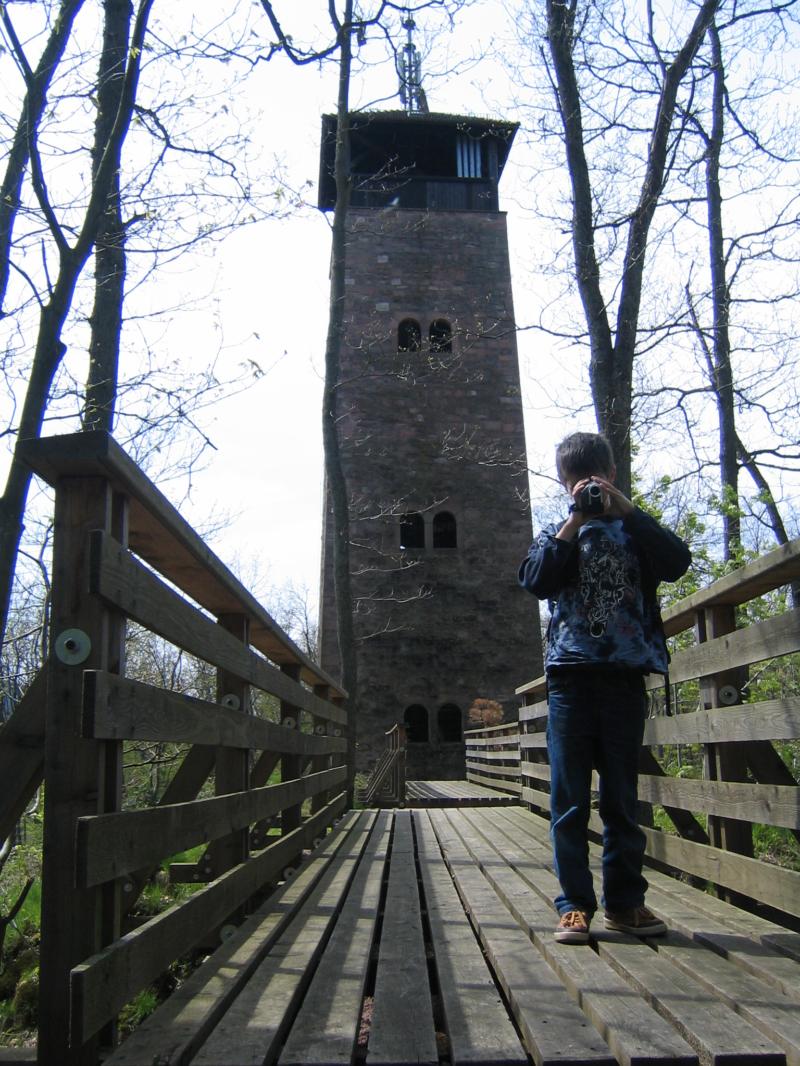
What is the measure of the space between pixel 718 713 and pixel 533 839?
9.10 feet

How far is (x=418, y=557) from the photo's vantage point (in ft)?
69.9

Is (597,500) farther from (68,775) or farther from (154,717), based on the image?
→ (68,775)

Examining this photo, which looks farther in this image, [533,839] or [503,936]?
[533,839]

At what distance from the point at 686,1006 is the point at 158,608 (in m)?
1.38

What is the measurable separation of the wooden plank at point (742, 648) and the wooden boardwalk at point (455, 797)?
6.09 metres

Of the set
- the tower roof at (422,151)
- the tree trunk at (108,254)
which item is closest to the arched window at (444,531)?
the tower roof at (422,151)

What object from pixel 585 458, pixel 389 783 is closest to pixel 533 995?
pixel 585 458

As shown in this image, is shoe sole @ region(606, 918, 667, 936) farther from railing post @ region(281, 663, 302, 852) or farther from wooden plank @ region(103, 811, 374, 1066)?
railing post @ region(281, 663, 302, 852)

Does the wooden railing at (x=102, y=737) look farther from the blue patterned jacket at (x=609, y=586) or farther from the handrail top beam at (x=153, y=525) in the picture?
the blue patterned jacket at (x=609, y=586)

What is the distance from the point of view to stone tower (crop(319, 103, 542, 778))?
2056 centimetres

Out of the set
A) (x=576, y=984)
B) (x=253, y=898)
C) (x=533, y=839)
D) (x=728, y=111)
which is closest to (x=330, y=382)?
(x=728, y=111)

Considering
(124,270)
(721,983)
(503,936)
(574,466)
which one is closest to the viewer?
(721,983)

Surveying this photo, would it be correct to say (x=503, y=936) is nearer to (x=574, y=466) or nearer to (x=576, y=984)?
(x=576, y=984)

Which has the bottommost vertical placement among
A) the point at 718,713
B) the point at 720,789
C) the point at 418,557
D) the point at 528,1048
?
the point at 528,1048
